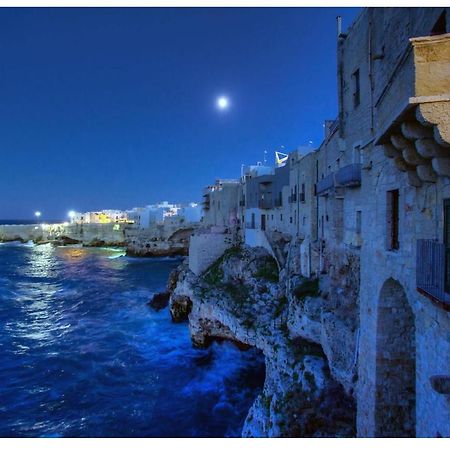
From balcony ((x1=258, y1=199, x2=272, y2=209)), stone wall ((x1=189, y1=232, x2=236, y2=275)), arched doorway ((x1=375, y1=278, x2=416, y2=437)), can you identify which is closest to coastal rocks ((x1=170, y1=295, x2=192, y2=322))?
stone wall ((x1=189, y1=232, x2=236, y2=275))

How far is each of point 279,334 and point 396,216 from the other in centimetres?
936

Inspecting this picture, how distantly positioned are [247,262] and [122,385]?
1005 centimetres

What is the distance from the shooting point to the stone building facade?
369 centimetres

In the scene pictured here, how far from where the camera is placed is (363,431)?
7.00m

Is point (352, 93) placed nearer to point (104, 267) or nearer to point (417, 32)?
point (417, 32)

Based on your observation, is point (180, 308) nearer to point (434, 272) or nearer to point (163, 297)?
point (163, 297)

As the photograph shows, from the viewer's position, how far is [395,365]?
6195 mm

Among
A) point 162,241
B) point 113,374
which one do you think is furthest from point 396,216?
point 162,241

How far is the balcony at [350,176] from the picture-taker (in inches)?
400

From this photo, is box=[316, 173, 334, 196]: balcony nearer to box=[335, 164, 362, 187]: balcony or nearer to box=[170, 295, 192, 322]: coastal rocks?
box=[335, 164, 362, 187]: balcony

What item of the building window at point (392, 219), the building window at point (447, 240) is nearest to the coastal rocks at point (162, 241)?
the building window at point (392, 219)

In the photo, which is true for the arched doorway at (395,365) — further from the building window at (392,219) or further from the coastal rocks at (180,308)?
the coastal rocks at (180,308)

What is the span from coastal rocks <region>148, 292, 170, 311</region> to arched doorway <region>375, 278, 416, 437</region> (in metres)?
21.9

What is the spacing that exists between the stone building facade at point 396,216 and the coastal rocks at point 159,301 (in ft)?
56.4
